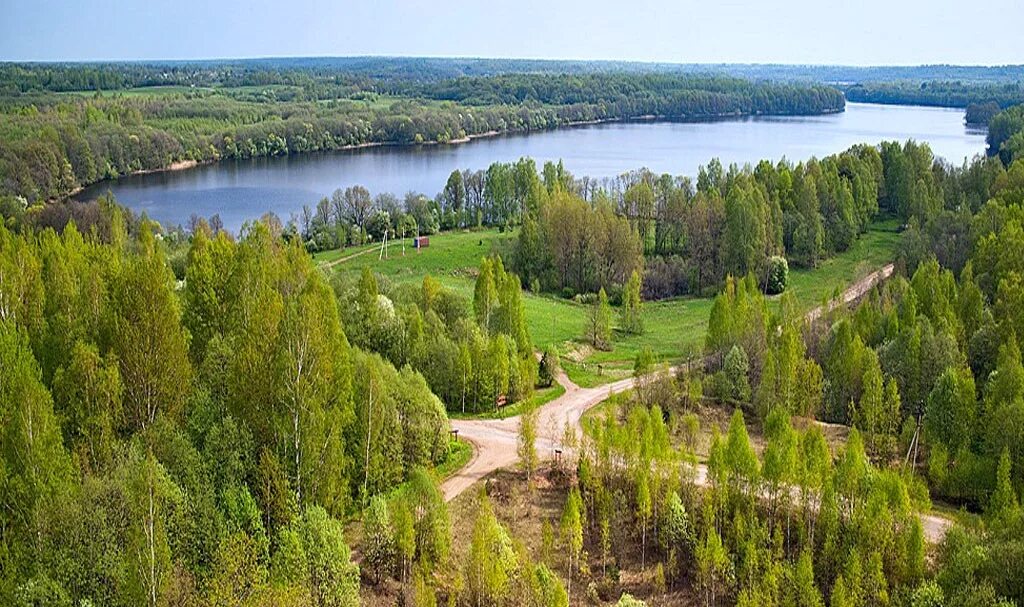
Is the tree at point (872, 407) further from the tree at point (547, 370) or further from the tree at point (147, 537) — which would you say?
the tree at point (147, 537)

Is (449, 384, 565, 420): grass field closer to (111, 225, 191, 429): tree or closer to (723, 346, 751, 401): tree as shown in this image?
(723, 346, 751, 401): tree

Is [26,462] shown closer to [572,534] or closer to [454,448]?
[572,534]

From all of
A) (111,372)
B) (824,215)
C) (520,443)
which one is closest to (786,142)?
(824,215)

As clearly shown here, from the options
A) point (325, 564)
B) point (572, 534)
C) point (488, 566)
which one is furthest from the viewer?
point (572, 534)

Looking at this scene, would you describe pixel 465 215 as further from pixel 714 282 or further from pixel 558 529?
pixel 558 529

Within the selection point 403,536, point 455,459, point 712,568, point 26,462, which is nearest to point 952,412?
point 712,568

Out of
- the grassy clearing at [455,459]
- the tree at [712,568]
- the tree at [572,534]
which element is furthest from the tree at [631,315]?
the tree at [712,568]
